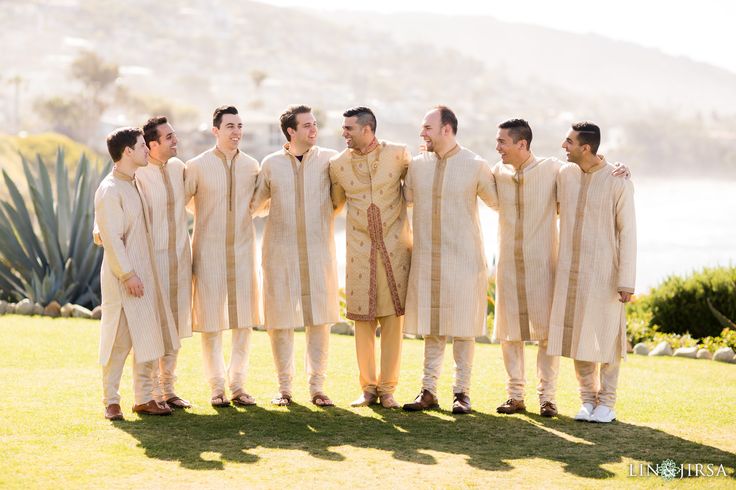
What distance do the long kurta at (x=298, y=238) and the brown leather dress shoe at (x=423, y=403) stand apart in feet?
2.41

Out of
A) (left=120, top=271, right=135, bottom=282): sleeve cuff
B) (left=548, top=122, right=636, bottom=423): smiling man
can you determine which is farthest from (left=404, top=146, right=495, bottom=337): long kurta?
(left=120, top=271, right=135, bottom=282): sleeve cuff

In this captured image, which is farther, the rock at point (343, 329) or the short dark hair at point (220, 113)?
the rock at point (343, 329)

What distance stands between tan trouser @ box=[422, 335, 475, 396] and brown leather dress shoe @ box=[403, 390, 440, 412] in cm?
3

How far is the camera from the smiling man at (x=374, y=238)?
20.6 ft

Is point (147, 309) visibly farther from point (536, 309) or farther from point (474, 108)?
point (474, 108)

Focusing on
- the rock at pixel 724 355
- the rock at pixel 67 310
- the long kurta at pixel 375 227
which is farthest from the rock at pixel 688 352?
the rock at pixel 67 310

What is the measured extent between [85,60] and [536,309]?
328 feet

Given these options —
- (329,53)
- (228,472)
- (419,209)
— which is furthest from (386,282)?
(329,53)

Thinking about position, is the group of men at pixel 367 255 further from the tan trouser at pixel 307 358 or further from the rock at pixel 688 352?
the rock at pixel 688 352

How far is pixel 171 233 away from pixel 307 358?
1.14m

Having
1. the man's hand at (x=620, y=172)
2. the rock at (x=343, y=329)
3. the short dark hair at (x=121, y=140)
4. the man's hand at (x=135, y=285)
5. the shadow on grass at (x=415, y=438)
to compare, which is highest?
the short dark hair at (x=121, y=140)

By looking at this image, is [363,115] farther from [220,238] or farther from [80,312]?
[80,312]

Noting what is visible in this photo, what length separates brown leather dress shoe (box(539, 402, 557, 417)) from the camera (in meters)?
6.10

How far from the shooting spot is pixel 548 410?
610 cm
